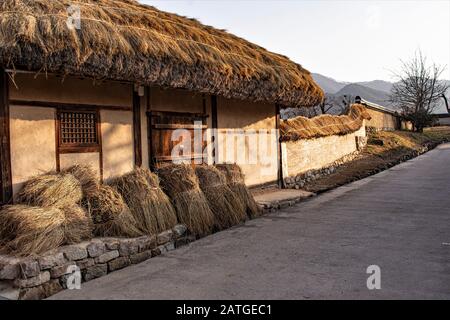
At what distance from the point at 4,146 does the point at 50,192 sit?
741 millimetres

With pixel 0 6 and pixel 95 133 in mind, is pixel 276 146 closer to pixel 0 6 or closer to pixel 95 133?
pixel 95 133

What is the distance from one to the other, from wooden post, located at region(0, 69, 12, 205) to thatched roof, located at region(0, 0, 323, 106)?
424mm

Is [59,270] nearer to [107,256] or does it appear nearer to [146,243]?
[107,256]

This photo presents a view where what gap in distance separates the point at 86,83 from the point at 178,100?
1864 millimetres

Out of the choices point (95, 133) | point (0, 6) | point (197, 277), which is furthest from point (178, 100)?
point (197, 277)

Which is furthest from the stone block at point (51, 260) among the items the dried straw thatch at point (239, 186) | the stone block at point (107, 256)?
the dried straw thatch at point (239, 186)

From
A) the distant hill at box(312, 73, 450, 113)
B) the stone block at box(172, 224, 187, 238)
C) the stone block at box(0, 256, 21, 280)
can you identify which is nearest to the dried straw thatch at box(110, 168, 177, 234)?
the stone block at box(172, 224, 187, 238)

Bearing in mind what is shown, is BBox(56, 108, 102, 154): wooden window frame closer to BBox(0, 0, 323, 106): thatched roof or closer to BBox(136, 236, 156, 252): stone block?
BBox(0, 0, 323, 106): thatched roof

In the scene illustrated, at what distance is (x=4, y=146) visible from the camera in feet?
15.4

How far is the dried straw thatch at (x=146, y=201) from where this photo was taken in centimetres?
536

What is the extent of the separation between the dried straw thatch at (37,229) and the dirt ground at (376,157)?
22.4 ft

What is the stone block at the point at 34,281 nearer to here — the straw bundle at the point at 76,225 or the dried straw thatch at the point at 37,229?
the dried straw thatch at the point at 37,229

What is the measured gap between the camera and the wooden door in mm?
6666

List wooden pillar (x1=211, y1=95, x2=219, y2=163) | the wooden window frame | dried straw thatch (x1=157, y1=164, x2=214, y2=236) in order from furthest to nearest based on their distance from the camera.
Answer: wooden pillar (x1=211, y1=95, x2=219, y2=163) → dried straw thatch (x1=157, y1=164, x2=214, y2=236) → the wooden window frame
